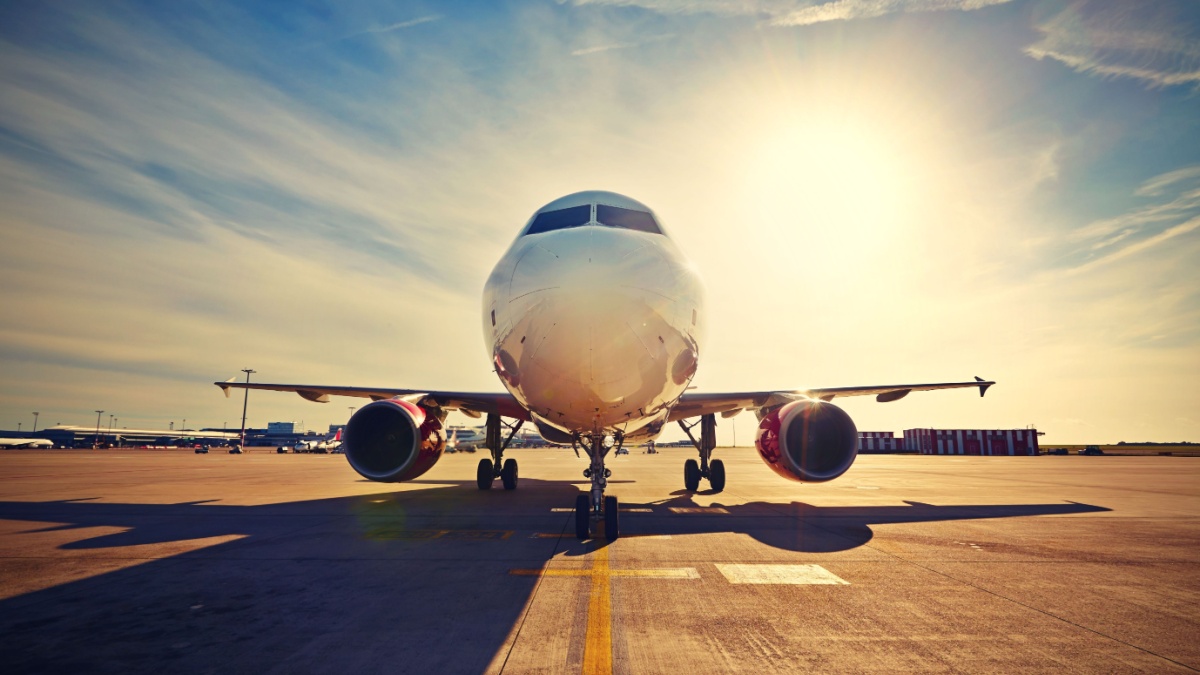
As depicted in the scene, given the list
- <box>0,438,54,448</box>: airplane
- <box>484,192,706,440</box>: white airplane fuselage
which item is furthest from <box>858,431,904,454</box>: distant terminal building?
<box>0,438,54,448</box>: airplane

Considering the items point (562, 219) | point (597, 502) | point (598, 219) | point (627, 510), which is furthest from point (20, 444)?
point (598, 219)

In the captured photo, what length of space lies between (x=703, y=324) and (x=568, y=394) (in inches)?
85.6

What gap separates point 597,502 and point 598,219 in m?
4.08

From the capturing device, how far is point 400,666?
3197mm

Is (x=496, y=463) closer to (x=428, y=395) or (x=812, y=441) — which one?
(x=428, y=395)

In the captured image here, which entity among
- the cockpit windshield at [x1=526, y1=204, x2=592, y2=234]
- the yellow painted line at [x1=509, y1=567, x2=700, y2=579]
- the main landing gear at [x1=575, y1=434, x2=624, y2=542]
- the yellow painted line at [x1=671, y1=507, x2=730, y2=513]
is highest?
the cockpit windshield at [x1=526, y1=204, x2=592, y2=234]

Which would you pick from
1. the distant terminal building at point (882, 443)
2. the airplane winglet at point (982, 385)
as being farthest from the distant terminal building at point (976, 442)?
the airplane winglet at point (982, 385)

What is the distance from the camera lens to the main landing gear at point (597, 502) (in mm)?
7312

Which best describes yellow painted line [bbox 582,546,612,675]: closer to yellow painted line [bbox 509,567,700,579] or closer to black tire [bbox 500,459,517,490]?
yellow painted line [bbox 509,567,700,579]

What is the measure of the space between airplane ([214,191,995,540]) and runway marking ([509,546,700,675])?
160 centimetres

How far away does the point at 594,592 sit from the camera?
15.9ft

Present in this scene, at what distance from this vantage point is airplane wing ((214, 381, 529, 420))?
35.9ft

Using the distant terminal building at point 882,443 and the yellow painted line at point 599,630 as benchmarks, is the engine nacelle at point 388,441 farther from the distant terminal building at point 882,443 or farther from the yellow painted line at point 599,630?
the distant terminal building at point 882,443

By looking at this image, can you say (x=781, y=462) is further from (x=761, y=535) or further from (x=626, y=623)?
(x=626, y=623)
